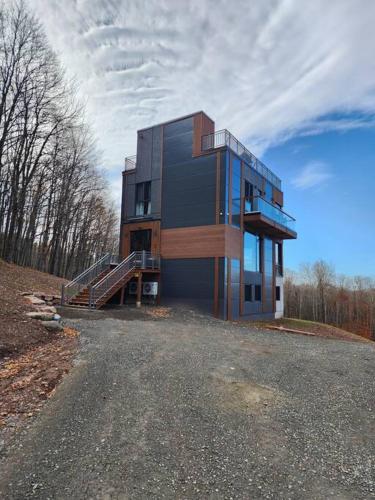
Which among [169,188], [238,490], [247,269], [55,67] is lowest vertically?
[238,490]

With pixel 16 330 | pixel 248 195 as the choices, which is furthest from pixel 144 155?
pixel 16 330

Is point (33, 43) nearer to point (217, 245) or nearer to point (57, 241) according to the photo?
point (57, 241)

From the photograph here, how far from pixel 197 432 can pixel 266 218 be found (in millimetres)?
15223

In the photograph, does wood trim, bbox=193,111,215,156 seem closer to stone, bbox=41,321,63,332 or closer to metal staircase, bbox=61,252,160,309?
metal staircase, bbox=61,252,160,309

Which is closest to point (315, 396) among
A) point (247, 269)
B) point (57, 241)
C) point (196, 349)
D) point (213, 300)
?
point (196, 349)

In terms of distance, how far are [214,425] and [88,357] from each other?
352 cm

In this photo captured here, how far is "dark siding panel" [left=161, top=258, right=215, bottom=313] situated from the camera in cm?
1583

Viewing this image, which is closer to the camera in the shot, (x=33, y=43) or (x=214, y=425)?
(x=214, y=425)

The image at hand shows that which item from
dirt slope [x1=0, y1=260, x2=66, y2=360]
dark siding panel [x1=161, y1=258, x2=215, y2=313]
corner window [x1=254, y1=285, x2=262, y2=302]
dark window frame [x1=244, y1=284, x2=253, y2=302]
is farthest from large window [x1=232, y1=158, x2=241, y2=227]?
dirt slope [x1=0, y1=260, x2=66, y2=360]

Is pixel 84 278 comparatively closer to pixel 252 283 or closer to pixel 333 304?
pixel 252 283

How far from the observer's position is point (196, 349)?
7.61 m

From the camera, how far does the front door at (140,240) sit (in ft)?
60.6

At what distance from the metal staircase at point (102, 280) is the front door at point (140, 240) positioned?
1.05 m

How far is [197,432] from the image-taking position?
371 cm
